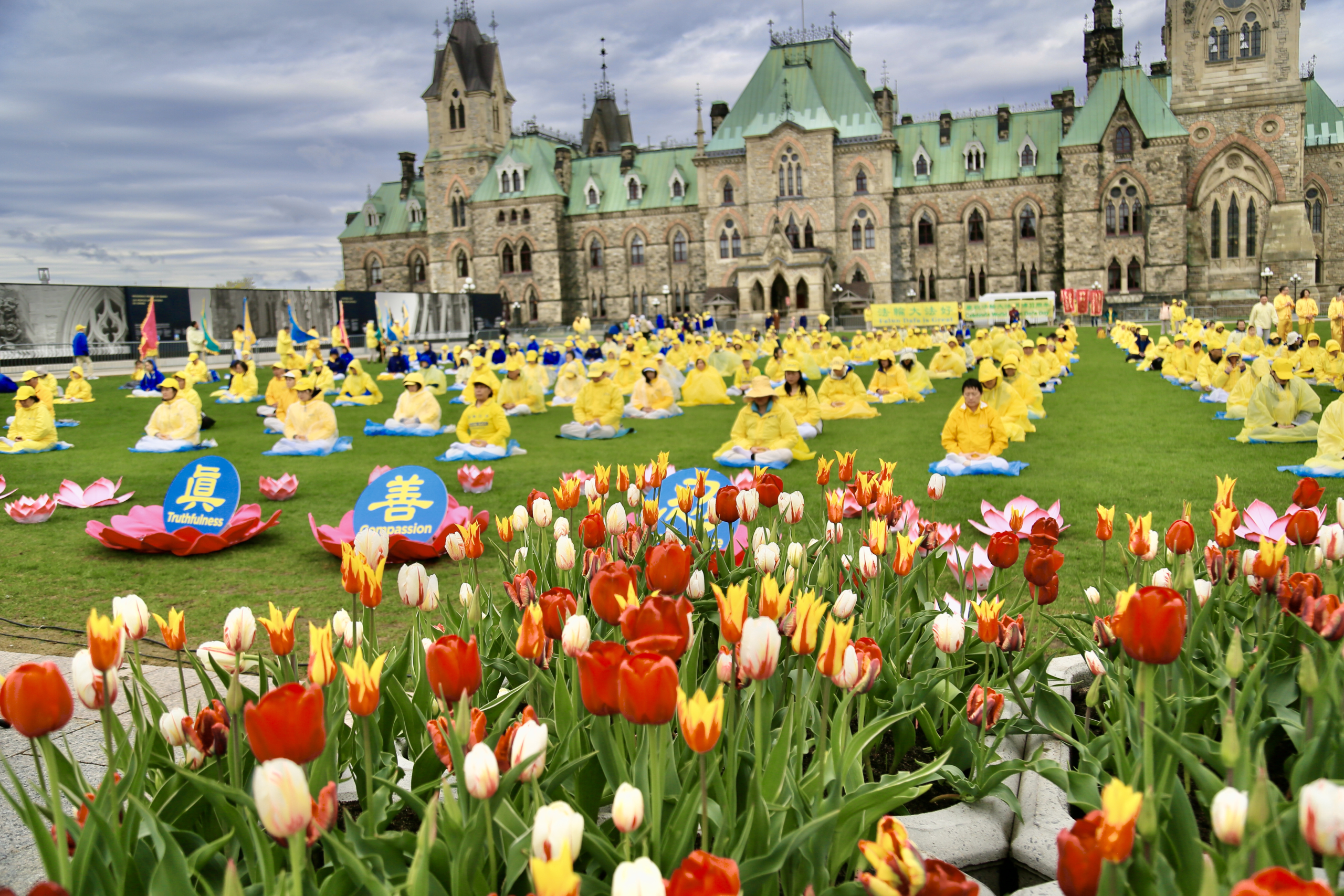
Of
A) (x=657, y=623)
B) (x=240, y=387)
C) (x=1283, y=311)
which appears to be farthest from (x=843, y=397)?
(x=1283, y=311)

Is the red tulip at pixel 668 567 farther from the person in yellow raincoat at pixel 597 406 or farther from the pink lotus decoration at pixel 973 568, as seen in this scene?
the person in yellow raincoat at pixel 597 406

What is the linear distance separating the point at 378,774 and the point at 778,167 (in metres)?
49.8

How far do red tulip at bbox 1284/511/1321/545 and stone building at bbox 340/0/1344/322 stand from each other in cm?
4570

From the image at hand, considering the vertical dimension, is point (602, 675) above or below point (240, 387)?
below

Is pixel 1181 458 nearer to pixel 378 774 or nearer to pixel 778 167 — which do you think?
pixel 378 774

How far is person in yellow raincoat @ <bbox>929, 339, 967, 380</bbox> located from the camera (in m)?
23.1

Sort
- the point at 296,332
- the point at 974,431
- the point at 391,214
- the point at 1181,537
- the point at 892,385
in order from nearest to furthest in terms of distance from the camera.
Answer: the point at 1181,537
the point at 974,431
the point at 892,385
the point at 296,332
the point at 391,214

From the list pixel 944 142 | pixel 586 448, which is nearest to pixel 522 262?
pixel 944 142

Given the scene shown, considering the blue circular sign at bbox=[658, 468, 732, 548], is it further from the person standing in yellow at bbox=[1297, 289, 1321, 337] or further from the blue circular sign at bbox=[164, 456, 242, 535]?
the person standing in yellow at bbox=[1297, 289, 1321, 337]

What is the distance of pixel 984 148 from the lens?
49.3 meters

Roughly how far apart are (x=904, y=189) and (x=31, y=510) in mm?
47352

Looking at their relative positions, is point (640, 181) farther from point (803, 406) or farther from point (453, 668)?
point (453, 668)

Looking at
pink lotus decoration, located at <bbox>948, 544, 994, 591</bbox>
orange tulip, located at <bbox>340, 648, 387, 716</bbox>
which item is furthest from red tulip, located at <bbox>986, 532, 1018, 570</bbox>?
orange tulip, located at <bbox>340, 648, 387, 716</bbox>

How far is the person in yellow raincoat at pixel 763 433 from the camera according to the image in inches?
454
